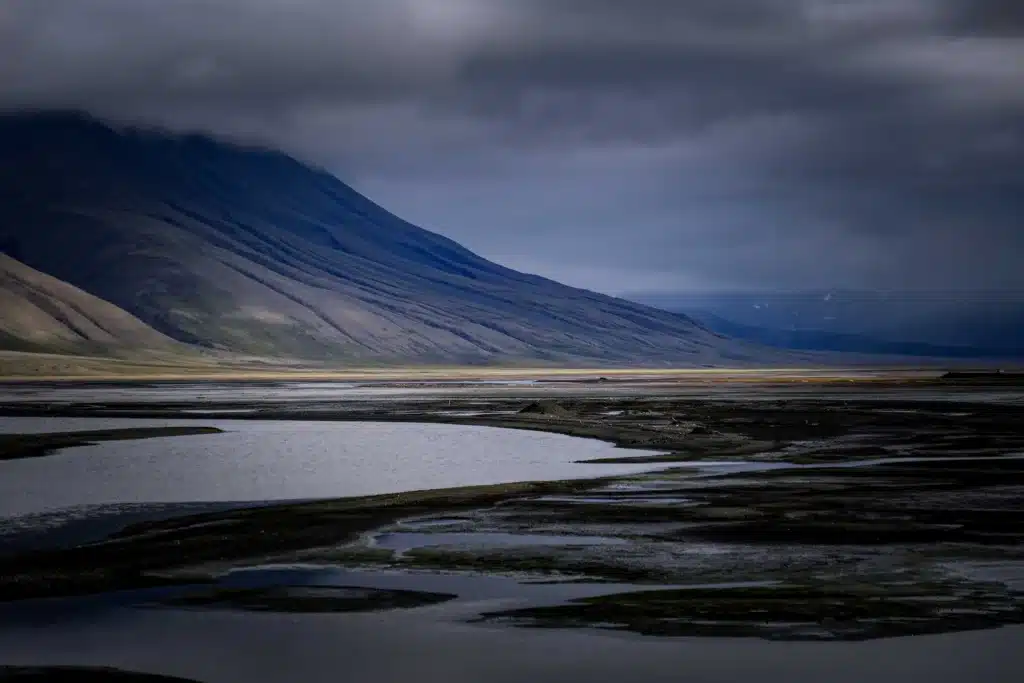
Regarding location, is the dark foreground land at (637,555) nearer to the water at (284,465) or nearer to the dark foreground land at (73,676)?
the water at (284,465)

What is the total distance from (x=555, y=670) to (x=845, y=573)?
743 centimetres

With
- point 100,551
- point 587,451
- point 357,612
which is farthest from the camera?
point 587,451

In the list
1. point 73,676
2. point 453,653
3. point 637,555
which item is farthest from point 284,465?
point 73,676

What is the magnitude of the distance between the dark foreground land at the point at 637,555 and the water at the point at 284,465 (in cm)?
320

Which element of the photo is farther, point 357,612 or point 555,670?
point 357,612

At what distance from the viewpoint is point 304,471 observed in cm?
4094

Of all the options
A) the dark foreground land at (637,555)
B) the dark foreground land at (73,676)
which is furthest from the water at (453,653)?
the dark foreground land at (637,555)

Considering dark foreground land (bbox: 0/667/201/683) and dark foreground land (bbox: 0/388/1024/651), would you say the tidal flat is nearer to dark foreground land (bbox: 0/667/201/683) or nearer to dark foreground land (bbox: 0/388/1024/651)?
dark foreground land (bbox: 0/388/1024/651)

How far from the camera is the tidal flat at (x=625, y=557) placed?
59.8 ft

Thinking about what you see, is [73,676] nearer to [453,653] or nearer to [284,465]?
[453,653]

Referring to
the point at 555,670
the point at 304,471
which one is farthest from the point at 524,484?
the point at 555,670

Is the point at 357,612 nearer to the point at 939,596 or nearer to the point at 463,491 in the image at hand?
the point at 939,596

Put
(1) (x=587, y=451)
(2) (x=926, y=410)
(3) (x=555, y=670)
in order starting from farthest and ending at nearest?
(2) (x=926, y=410)
(1) (x=587, y=451)
(3) (x=555, y=670)

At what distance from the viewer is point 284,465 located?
42.9 meters
